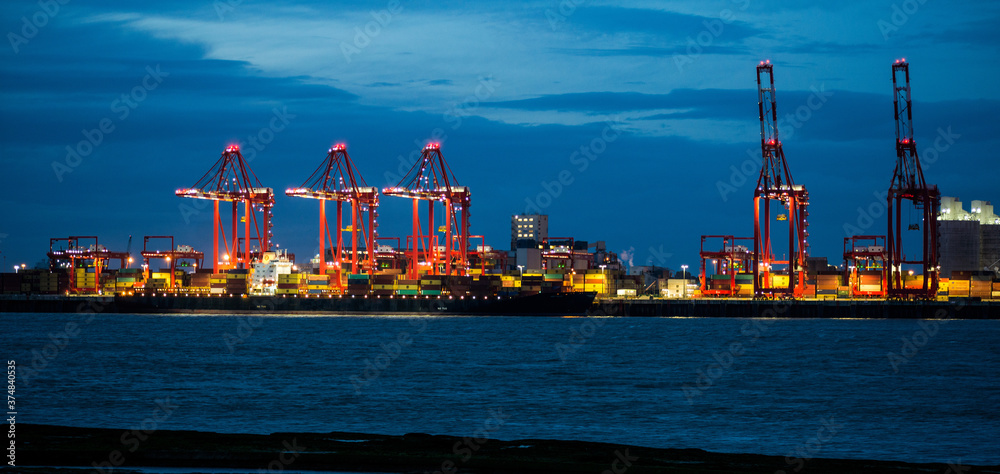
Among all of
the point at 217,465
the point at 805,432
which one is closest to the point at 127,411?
the point at 217,465

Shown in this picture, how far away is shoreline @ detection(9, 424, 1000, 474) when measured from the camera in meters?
20.3

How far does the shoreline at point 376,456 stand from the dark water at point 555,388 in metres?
3.60

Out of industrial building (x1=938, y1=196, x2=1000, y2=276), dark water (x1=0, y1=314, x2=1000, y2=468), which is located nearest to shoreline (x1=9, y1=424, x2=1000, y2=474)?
dark water (x1=0, y1=314, x2=1000, y2=468)

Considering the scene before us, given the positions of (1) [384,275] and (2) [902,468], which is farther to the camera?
(1) [384,275]

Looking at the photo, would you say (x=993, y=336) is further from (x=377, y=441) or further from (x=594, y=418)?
(x=377, y=441)

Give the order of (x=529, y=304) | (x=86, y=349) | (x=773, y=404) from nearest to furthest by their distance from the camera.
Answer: (x=773, y=404)
(x=86, y=349)
(x=529, y=304)

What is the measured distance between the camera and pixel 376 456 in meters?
20.8

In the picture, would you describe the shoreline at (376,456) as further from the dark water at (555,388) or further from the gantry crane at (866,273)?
the gantry crane at (866,273)

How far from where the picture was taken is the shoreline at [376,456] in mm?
20266

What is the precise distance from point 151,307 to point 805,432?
110 meters

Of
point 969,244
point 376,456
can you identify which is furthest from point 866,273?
point 376,456

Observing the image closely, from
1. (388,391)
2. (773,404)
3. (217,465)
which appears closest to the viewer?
(217,465)

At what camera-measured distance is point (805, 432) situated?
94.8ft

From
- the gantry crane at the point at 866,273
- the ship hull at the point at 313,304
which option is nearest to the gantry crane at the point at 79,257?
the ship hull at the point at 313,304
